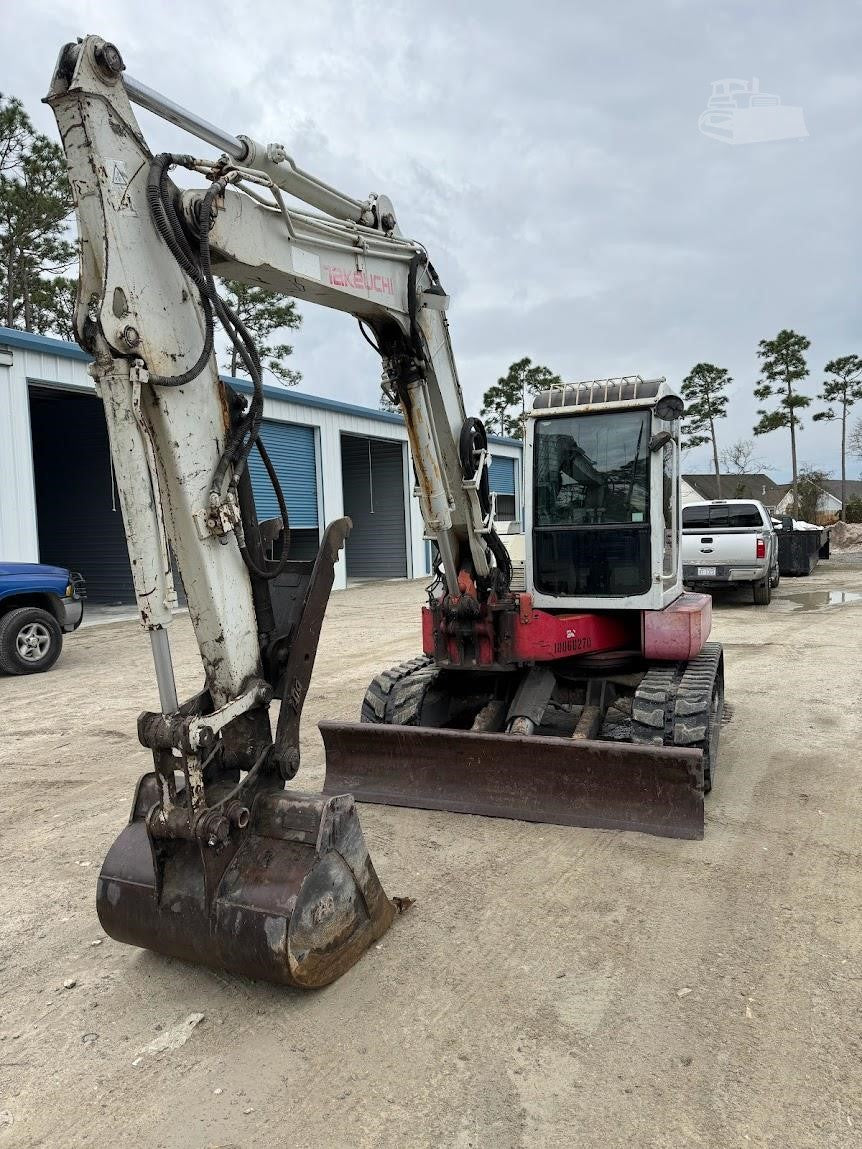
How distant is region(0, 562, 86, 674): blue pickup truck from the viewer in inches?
387

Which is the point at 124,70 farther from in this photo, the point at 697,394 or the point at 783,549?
the point at 697,394

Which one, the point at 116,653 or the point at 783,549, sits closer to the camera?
the point at 116,653

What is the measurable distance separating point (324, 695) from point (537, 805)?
4.04 m

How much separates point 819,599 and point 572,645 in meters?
12.4

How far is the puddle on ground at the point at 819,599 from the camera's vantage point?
14.9m

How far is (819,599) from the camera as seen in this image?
52.2 ft

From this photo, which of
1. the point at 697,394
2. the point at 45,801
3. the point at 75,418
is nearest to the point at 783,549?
the point at 75,418

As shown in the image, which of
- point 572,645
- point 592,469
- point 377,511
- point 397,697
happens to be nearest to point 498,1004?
point 572,645

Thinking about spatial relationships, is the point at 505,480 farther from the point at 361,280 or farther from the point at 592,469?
the point at 361,280

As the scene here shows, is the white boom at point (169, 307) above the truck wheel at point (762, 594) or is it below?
above

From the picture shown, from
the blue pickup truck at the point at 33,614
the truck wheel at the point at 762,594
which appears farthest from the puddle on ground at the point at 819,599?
the blue pickup truck at the point at 33,614

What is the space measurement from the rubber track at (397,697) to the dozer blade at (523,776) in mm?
468

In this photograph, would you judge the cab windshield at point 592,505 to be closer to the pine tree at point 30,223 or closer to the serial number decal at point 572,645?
the serial number decal at point 572,645

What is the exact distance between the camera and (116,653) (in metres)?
11.7
